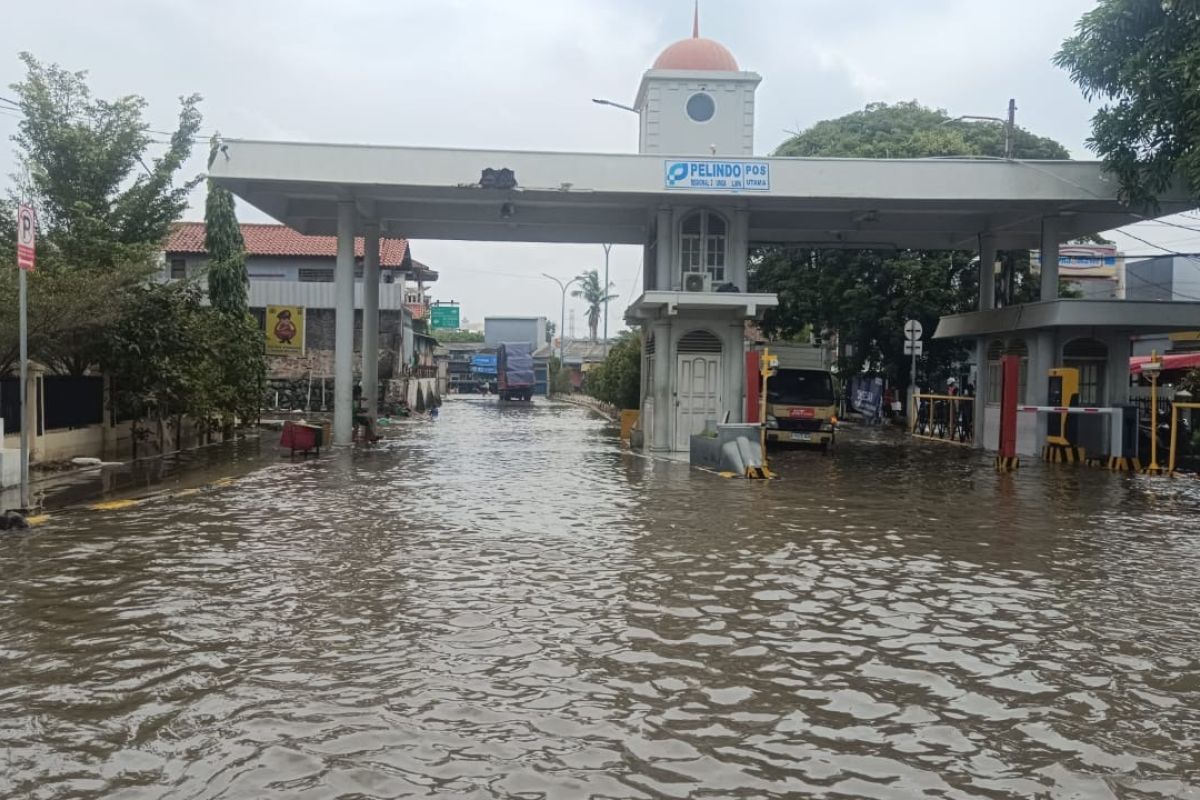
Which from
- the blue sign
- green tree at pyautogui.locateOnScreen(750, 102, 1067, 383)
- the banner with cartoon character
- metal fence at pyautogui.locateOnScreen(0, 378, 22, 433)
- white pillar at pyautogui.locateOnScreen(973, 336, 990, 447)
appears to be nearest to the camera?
metal fence at pyautogui.locateOnScreen(0, 378, 22, 433)

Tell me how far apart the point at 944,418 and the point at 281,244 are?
101ft

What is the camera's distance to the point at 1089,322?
20625 millimetres

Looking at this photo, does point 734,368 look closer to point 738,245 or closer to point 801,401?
point 738,245

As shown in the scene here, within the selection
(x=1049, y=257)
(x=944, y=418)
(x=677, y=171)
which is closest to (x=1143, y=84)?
(x=1049, y=257)

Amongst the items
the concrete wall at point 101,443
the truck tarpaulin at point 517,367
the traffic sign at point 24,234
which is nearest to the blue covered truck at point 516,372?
the truck tarpaulin at point 517,367

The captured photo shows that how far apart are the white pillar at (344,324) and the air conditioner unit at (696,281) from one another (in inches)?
275

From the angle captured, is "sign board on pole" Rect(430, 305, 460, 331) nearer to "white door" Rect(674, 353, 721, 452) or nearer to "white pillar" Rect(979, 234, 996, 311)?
"white pillar" Rect(979, 234, 996, 311)

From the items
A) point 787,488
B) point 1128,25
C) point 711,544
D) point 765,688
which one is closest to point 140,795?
point 765,688

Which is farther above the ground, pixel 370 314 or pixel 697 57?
pixel 697 57

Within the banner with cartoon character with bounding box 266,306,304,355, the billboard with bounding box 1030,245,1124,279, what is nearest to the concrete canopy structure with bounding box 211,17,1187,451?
the banner with cartoon character with bounding box 266,306,304,355

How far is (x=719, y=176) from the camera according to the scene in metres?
20.4

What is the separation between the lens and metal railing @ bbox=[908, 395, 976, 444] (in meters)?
27.7

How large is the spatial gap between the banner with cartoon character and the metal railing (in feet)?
A: 82.1

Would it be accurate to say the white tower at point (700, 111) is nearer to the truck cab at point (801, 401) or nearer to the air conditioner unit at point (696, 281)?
the air conditioner unit at point (696, 281)
